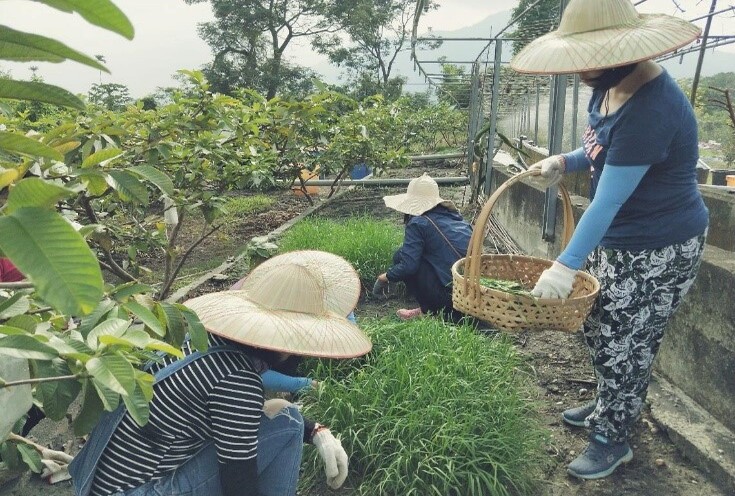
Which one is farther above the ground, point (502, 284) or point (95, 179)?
point (95, 179)

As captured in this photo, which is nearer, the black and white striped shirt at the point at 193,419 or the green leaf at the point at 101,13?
the green leaf at the point at 101,13

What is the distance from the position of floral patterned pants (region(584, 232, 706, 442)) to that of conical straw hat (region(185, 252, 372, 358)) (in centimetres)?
103

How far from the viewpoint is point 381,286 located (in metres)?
4.61

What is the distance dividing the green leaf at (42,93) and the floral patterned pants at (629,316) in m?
2.07

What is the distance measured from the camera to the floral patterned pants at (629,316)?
2408 mm

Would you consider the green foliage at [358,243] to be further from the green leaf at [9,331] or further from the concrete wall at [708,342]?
the green leaf at [9,331]

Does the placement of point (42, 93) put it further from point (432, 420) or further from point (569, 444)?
point (569, 444)

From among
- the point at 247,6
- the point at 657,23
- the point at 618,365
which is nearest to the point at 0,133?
the point at 657,23

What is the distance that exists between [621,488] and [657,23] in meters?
1.70

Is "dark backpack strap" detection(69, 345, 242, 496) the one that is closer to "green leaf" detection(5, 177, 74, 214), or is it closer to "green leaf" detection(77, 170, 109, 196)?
"green leaf" detection(77, 170, 109, 196)

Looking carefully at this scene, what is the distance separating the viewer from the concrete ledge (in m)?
2.51

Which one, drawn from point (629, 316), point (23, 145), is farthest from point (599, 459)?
point (23, 145)

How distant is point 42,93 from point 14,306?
47cm

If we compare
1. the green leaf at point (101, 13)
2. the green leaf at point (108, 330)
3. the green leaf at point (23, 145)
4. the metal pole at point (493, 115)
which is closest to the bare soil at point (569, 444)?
the green leaf at point (108, 330)
